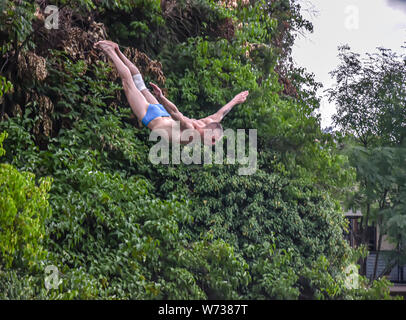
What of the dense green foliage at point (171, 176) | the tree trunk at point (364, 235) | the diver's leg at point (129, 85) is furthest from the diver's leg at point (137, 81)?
the tree trunk at point (364, 235)

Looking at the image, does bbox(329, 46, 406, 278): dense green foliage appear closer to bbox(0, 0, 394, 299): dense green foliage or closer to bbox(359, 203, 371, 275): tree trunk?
bbox(359, 203, 371, 275): tree trunk

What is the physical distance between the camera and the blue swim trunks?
6.68m

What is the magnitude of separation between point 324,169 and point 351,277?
4.98 ft

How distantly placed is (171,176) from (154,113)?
1.22m

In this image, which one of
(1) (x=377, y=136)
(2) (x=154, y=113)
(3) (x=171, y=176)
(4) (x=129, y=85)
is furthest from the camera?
(1) (x=377, y=136)

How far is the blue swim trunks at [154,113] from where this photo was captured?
21.9ft

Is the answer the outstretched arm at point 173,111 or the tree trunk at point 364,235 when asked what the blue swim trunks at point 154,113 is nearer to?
the outstretched arm at point 173,111

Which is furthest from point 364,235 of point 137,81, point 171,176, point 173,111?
point 137,81

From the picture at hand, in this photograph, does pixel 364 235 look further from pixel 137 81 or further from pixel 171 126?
pixel 137 81

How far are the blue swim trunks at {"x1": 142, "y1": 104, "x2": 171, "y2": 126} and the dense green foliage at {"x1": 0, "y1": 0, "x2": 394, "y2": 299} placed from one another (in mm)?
616

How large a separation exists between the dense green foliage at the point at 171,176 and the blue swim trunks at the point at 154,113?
0.62 meters

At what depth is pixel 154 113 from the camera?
6680mm

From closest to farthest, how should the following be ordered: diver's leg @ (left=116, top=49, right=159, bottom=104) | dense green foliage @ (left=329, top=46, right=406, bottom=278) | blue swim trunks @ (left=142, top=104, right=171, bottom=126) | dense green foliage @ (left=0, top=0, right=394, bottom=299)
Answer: dense green foliage @ (left=0, top=0, right=394, bottom=299), blue swim trunks @ (left=142, top=104, right=171, bottom=126), diver's leg @ (left=116, top=49, right=159, bottom=104), dense green foliage @ (left=329, top=46, right=406, bottom=278)

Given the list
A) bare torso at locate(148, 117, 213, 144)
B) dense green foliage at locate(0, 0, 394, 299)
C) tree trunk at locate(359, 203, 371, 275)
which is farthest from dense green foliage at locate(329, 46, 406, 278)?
bare torso at locate(148, 117, 213, 144)
